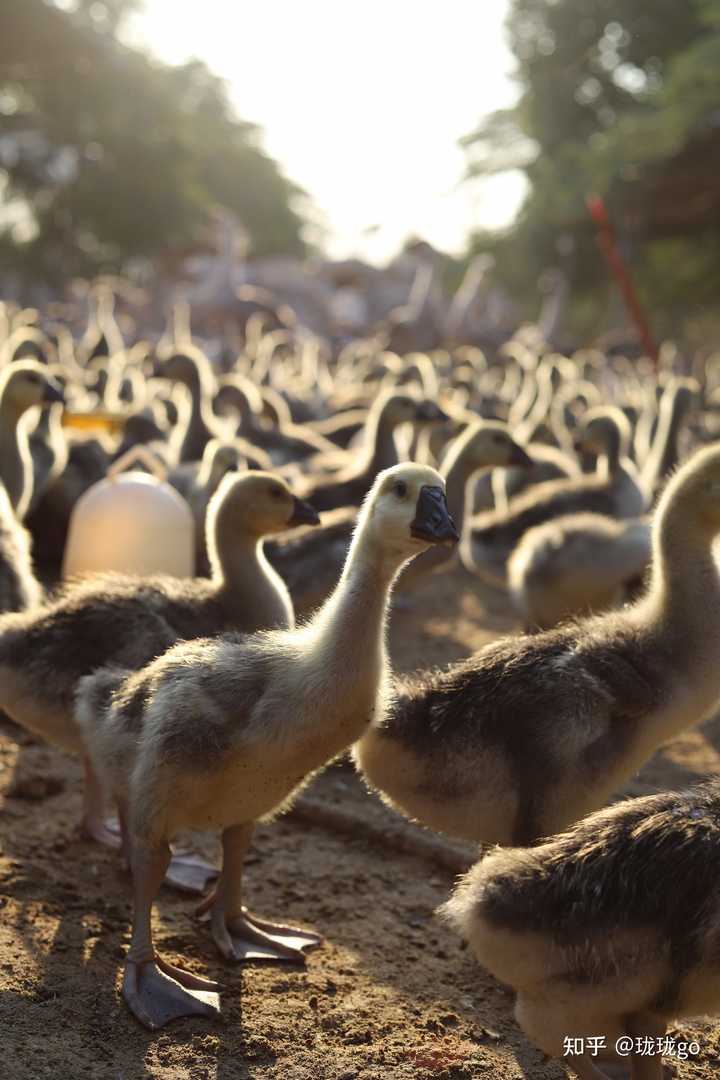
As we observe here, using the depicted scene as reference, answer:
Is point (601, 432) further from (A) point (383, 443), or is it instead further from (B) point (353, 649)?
(B) point (353, 649)

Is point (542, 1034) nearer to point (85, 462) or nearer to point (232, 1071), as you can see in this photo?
point (232, 1071)

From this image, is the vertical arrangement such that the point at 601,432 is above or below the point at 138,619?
above

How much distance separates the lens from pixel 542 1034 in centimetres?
338

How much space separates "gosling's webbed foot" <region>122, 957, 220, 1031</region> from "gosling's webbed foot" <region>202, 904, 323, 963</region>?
1.04 feet

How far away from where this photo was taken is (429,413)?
9750 mm

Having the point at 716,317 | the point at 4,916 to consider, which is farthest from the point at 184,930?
the point at 716,317

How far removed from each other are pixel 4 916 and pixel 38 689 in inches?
35.0

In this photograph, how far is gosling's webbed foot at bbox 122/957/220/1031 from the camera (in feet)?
12.8

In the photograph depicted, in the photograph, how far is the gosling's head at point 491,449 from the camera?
8.48 m

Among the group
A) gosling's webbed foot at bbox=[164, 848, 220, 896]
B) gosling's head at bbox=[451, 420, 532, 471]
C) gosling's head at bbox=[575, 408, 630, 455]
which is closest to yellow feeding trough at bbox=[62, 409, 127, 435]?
gosling's head at bbox=[575, 408, 630, 455]

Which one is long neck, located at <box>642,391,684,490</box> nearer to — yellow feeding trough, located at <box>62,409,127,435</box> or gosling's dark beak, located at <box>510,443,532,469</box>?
gosling's dark beak, located at <box>510,443,532,469</box>

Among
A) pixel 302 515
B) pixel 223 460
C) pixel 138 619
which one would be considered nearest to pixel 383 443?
pixel 223 460

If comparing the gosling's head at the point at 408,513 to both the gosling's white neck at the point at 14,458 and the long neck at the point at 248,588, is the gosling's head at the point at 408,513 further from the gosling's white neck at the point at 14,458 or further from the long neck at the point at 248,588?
the gosling's white neck at the point at 14,458

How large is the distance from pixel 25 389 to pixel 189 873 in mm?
4592
